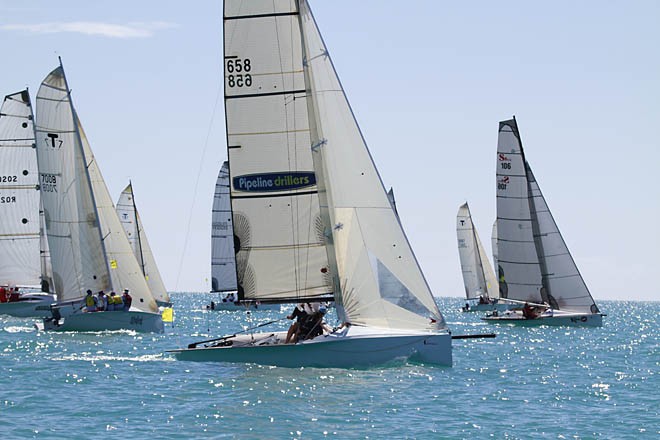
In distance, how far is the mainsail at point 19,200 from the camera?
5247 centimetres

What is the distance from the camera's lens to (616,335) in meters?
50.7

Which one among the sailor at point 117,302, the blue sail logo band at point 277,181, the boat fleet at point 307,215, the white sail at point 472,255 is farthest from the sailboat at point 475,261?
the blue sail logo band at point 277,181

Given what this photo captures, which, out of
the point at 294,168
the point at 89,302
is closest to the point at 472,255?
the point at 89,302

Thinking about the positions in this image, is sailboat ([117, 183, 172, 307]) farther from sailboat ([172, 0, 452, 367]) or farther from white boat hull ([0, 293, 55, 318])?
sailboat ([172, 0, 452, 367])

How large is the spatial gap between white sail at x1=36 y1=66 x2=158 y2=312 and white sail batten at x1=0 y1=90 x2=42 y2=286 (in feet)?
38.7

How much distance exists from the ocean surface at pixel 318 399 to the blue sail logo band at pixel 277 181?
13.5 feet

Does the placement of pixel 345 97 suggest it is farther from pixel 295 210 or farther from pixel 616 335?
pixel 616 335

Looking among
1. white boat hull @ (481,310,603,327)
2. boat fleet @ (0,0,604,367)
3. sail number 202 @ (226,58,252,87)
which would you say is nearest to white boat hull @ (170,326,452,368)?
boat fleet @ (0,0,604,367)

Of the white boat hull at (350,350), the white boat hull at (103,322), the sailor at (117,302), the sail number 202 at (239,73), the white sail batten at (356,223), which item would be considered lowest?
the white boat hull at (350,350)

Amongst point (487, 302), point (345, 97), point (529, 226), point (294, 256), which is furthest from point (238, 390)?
point (487, 302)

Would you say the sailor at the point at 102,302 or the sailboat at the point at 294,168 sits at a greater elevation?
the sailboat at the point at 294,168

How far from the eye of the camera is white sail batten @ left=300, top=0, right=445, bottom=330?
2575 centimetres

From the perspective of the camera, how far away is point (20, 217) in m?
54.4

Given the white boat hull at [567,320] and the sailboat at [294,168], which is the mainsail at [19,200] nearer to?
the white boat hull at [567,320]
